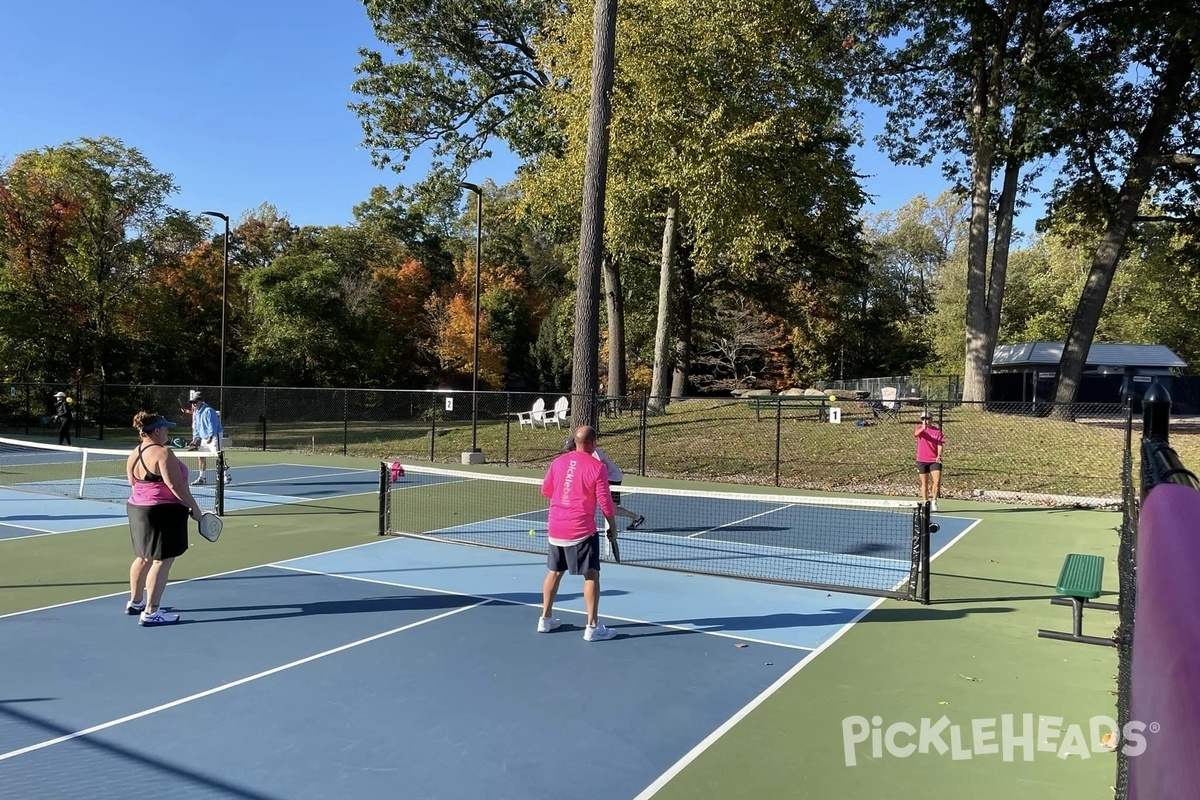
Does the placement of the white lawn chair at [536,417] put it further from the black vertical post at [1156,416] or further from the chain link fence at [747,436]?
the black vertical post at [1156,416]

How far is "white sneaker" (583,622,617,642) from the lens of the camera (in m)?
6.52

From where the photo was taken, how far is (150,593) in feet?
21.9

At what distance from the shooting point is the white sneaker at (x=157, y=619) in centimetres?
672

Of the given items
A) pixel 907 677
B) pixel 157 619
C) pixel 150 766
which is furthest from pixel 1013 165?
pixel 150 766

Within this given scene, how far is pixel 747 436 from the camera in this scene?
22.1m

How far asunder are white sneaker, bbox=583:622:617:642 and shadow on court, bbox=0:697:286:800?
2.92 m

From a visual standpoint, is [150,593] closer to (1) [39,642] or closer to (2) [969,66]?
(1) [39,642]

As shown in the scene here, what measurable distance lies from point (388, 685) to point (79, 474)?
632 inches

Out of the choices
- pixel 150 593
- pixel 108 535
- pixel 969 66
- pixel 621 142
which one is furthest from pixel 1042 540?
pixel 969 66

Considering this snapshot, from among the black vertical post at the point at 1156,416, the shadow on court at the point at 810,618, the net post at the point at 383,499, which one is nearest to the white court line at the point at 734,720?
the shadow on court at the point at 810,618

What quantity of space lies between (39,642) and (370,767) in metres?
3.76

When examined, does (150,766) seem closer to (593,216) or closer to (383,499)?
(383,499)

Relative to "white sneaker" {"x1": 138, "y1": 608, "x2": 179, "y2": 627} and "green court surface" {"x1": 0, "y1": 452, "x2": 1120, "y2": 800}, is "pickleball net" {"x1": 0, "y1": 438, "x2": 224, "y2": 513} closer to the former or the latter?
"green court surface" {"x1": 0, "y1": 452, "x2": 1120, "y2": 800}

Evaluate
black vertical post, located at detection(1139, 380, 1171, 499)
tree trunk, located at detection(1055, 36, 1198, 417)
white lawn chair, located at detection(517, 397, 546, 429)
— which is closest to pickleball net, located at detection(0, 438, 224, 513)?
white lawn chair, located at detection(517, 397, 546, 429)
